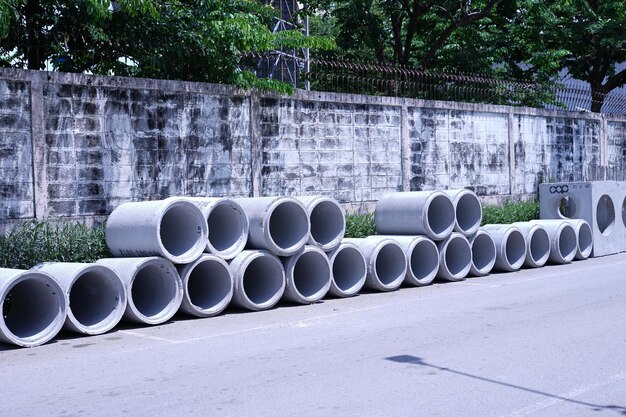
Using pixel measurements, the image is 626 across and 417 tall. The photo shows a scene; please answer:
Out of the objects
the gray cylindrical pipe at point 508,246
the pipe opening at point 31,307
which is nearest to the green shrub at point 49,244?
the pipe opening at point 31,307

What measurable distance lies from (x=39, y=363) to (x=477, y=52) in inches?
771

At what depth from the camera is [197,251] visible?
10430 millimetres

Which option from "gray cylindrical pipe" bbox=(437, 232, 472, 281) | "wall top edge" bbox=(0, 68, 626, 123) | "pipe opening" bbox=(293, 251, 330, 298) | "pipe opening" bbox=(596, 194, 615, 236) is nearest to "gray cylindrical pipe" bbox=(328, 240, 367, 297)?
"pipe opening" bbox=(293, 251, 330, 298)

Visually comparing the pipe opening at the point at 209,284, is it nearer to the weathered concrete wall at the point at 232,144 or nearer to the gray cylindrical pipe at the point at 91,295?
the gray cylindrical pipe at the point at 91,295

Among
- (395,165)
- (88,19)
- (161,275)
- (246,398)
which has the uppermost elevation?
(88,19)

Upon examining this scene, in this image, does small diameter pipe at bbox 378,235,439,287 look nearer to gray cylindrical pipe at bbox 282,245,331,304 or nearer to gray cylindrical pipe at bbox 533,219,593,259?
gray cylindrical pipe at bbox 282,245,331,304

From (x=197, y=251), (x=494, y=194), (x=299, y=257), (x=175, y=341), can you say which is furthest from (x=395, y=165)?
(x=175, y=341)

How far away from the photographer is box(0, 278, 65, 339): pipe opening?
29.6 ft

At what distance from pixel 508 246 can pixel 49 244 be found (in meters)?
8.22

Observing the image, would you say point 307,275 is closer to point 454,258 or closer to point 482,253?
point 454,258

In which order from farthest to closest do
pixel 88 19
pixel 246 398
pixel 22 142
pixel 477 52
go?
pixel 477 52
pixel 88 19
pixel 22 142
pixel 246 398

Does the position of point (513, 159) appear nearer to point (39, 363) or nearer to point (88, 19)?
point (88, 19)

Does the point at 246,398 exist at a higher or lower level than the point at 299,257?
lower

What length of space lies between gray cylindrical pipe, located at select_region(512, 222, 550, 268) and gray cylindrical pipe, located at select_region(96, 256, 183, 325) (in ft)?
24.0
